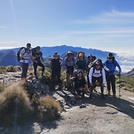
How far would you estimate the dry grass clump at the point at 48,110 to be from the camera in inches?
489

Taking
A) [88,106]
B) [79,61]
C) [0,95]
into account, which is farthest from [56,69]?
[0,95]

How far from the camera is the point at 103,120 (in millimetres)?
12086

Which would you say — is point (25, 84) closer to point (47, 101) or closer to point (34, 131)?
point (47, 101)

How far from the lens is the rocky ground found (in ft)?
36.8

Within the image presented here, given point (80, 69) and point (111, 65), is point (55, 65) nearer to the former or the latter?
point (80, 69)

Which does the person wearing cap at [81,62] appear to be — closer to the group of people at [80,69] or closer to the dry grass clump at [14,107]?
the group of people at [80,69]

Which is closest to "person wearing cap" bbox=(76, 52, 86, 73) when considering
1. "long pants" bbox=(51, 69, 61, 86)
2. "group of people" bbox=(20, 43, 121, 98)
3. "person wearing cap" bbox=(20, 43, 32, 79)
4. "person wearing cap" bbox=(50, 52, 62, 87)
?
"group of people" bbox=(20, 43, 121, 98)

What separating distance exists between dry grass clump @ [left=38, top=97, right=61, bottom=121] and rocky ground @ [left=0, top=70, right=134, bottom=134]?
0.34 metres

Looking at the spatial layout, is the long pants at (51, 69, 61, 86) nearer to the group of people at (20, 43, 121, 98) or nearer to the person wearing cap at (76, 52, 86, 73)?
the group of people at (20, 43, 121, 98)

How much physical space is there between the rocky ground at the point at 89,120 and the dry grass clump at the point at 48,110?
13.4 inches

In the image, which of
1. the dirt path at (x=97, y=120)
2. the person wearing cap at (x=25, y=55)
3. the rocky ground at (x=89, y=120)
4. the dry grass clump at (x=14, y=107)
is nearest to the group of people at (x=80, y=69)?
the person wearing cap at (x=25, y=55)

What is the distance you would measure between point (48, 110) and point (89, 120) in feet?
6.35

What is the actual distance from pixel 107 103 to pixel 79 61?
3.23 meters

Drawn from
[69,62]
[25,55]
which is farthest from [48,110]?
[25,55]
